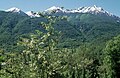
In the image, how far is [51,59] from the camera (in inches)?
415

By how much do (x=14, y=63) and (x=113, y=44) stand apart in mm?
47143

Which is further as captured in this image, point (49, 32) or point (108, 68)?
point (108, 68)

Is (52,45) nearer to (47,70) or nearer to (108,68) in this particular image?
(47,70)

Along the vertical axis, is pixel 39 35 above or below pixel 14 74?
above

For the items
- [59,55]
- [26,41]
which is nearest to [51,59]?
[59,55]

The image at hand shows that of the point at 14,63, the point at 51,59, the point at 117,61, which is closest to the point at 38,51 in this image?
the point at 51,59

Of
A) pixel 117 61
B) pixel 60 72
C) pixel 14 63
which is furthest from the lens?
pixel 117 61

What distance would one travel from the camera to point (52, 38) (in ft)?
35.0

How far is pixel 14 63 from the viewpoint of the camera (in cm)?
1298

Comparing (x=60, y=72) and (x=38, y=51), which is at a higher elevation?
(x=38, y=51)

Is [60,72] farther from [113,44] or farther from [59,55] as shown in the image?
[113,44]

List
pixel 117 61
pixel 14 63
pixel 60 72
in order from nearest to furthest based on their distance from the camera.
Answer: pixel 60 72 → pixel 14 63 → pixel 117 61

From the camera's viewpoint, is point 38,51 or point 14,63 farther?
point 14,63

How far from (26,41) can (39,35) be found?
455 mm
